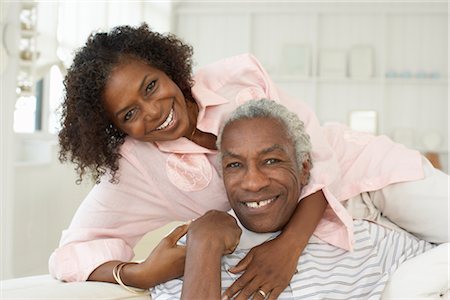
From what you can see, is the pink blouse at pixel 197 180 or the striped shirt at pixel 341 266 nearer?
the striped shirt at pixel 341 266

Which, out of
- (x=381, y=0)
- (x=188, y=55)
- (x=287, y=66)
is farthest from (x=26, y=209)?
(x=381, y=0)

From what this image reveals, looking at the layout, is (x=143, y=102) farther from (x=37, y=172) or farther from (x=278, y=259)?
(x=37, y=172)

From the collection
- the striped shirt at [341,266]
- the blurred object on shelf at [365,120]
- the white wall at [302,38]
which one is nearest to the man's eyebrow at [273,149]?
the striped shirt at [341,266]

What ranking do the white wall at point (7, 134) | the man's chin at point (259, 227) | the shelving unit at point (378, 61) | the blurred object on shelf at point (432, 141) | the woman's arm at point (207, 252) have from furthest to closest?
the shelving unit at point (378, 61), the blurred object on shelf at point (432, 141), the white wall at point (7, 134), the man's chin at point (259, 227), the woman's arm at point (207, 252)

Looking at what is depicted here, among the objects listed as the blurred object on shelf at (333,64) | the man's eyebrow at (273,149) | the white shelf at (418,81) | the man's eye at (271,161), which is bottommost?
the man's eye at (271,161)

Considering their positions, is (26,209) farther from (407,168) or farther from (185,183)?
(407,168)

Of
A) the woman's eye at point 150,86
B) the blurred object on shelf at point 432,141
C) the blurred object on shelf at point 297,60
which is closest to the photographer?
the woman's eye at point 150,86

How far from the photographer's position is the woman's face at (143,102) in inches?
65.2

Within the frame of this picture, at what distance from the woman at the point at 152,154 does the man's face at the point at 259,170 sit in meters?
0.08

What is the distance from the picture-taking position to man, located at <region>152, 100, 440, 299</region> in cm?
144

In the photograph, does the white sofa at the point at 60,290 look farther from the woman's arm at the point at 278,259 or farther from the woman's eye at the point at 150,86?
the woman's eye at the point at 150,86

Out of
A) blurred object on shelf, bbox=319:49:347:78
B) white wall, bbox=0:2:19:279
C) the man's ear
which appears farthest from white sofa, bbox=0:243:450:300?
blurred object on shelf, bbox=319:49:347:78

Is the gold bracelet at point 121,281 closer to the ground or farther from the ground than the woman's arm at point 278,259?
closer to the ground

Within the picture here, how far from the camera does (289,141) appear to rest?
61.7 inches
